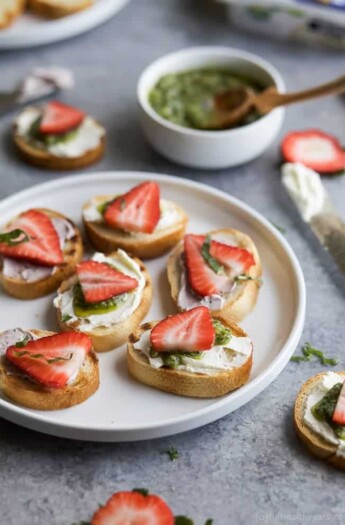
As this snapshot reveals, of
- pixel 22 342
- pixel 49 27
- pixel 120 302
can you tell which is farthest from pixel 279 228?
pixel 49 27

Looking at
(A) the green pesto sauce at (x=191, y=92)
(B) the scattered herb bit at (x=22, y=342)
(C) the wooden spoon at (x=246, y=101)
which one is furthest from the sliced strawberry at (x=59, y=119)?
(B) the scattered herb bit at (x=22, y=342)

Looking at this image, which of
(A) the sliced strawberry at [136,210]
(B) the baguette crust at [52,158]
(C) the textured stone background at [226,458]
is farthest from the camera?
(B) the baguette crust at [52,158]

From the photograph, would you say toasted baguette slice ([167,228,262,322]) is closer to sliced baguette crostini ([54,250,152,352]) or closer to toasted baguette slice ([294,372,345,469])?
sliced baguette crostini ([54,250,152,352])

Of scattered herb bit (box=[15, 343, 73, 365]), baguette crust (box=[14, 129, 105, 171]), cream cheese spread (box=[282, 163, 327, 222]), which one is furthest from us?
baguette crust (box=[14, 129, 105, 171])

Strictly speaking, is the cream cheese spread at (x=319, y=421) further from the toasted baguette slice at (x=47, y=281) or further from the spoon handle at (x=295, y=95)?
the spoon handle at (x=295, y=95)

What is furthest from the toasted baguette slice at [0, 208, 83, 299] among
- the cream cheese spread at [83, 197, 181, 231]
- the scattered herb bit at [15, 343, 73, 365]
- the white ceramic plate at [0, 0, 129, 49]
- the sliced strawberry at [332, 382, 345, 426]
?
the white ceramic plate at [0, 0, 129, 49]
